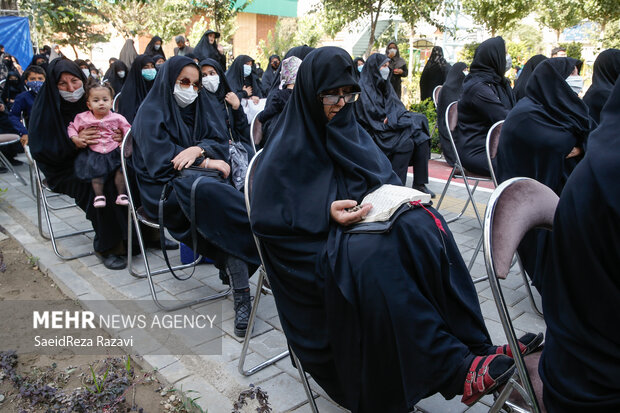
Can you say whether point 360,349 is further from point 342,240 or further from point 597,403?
point 597,403

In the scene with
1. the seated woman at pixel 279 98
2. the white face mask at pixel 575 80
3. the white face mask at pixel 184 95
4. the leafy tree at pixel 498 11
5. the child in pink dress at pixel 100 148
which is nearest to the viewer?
the white face mask at pixel 184 95

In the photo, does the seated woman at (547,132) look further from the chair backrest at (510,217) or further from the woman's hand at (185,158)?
the woman's hand at (185,158)

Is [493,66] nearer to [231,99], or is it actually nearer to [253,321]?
[231,99]

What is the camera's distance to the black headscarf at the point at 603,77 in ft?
13.7

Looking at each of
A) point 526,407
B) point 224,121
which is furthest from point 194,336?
point 526,407

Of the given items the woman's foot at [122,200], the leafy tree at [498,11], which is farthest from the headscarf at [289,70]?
the leafy tree at [498,11]

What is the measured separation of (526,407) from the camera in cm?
165

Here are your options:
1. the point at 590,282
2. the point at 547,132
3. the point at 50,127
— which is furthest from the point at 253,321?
the point at 50,127

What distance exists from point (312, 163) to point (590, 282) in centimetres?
117

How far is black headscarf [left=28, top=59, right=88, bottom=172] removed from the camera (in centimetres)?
387

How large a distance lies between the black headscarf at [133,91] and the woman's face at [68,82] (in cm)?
168

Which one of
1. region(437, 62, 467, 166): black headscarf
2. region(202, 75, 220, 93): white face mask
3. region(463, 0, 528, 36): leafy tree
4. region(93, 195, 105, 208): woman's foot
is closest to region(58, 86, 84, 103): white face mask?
region(93, 195, 105, 208): woman's foot

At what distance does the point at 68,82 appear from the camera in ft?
13.0

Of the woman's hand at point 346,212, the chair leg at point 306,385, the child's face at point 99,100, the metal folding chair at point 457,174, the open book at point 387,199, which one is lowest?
the chair leg at point 306,385
